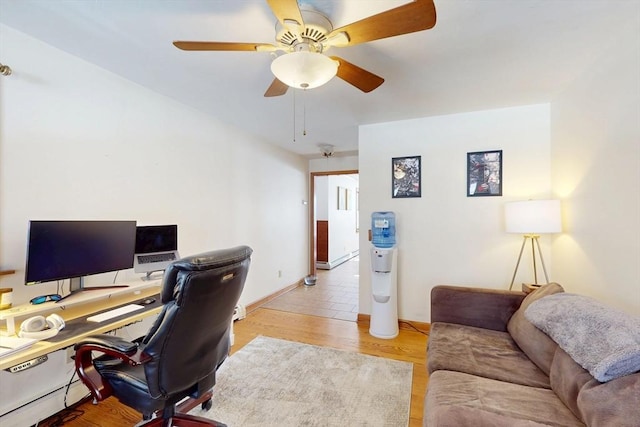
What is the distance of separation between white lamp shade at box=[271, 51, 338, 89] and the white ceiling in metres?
0.33

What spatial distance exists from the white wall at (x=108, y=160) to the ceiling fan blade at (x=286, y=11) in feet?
5.53

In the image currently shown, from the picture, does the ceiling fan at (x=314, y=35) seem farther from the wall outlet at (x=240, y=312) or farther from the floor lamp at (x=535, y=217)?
the wall outlet at (x=240, y=312)

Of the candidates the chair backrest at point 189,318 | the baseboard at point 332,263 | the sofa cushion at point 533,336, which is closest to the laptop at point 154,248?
the chair backrest at point 189,318

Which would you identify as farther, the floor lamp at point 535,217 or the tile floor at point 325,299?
the tile floor at point 325,299

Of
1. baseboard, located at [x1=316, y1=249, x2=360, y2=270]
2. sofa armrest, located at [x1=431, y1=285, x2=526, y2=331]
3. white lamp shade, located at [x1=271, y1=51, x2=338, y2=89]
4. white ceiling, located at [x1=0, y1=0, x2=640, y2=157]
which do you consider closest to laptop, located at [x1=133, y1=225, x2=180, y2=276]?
white ceiling, located at [x1=0, y1=0, x2=640, y2=157]

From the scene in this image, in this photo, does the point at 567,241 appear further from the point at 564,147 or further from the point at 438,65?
the point at 438,65

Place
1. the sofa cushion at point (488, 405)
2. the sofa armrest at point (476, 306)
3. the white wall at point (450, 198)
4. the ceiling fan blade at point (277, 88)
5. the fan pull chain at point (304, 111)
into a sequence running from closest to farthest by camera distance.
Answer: the sofa cushion at point (488, 405) → the ceiling fan blade at point (277, 88) → the sofa armrest at point (476, 306) → the fan pull chain at point (304, 111) → the white wall at point (450, 198)

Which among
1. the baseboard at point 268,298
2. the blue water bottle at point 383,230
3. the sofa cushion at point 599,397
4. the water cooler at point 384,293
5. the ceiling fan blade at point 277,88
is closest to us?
the sofa cushion at point 599,397

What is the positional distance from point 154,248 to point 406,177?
2.61 m

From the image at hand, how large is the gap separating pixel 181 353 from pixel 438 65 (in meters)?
2.37

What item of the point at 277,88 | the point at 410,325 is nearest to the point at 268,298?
the point at 410,325

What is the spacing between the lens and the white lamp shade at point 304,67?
1.30 meters

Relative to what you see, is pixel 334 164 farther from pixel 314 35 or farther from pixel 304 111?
pixel 314 35

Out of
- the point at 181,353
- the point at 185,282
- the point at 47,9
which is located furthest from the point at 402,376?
the point at 47,9
